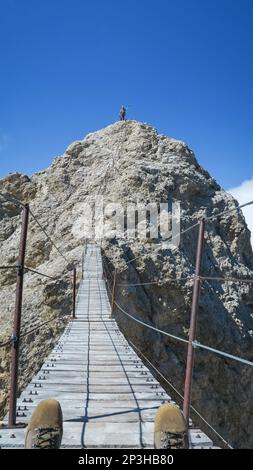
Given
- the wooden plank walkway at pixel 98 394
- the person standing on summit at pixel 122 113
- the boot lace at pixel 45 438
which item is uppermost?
the person standing on summit at pixel 122 113

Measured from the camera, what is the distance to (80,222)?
2169 centimetres

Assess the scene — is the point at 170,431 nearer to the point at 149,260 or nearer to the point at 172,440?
the point at 172,440

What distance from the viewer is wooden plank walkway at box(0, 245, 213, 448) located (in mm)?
3449

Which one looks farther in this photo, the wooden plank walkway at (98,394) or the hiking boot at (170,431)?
the wooden plank walkway at (98,394)

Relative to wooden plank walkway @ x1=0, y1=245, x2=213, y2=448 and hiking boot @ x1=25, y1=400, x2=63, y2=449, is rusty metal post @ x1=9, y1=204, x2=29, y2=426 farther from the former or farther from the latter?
hiking boot @ x1=25, y1=400, x2=63, y2=449

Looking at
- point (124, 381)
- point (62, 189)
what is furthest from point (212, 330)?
point (62, 189)

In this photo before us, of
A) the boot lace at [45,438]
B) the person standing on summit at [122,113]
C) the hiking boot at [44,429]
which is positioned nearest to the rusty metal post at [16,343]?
the hiking boot at [44,429]

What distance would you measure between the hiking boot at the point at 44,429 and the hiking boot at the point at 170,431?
72cm

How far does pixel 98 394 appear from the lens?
4.70 m

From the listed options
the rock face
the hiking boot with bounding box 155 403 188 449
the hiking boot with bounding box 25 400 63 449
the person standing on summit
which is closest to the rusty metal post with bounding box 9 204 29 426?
the hiking boot with bounding box 25 400 63 449

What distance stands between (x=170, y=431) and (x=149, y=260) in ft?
45.4

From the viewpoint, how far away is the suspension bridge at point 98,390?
3.44 m

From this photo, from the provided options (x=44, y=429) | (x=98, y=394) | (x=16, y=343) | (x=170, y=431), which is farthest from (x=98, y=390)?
(x=170, y=431)

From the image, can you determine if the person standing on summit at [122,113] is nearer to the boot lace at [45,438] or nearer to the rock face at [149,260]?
the rock face at [149,260]
